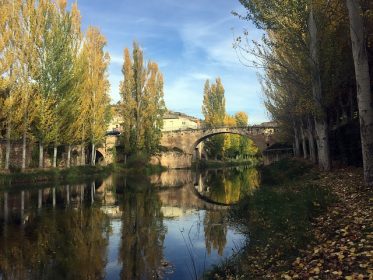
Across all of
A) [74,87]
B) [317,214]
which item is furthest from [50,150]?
[317,214]

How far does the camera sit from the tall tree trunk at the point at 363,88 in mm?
9609

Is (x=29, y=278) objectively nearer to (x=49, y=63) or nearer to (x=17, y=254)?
(x=17, y=254)

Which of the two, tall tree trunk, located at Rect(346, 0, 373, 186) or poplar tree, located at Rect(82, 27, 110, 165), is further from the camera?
poplar tree, located at Rect(82, 27, 110, 165)

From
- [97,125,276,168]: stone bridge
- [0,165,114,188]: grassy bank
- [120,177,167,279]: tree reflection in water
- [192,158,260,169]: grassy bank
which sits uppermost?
[97,125,276,168]: stone bridge

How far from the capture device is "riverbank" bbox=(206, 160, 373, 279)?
5430 millimetres

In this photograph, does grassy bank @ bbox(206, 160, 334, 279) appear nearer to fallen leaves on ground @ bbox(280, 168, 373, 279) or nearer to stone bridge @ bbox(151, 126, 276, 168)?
fallen leaves on ground @ bbox(280, 168, 373, 279)

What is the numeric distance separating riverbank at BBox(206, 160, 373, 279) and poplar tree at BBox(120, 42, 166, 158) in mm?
32096

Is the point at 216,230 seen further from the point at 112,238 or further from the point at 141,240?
the point at 112,238

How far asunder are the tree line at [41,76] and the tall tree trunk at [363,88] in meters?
21.6

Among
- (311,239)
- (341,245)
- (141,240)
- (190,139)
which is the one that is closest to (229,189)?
(141,240)

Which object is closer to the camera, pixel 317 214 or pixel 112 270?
pixel 112 270

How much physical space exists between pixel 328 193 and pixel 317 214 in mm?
1704

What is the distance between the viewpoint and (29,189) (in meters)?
22.2

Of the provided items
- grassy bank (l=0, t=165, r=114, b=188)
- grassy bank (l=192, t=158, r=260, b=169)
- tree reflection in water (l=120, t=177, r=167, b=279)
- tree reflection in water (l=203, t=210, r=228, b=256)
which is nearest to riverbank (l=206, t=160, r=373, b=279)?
tree reflection in water (l=203, t=210, r=228, b=256)
